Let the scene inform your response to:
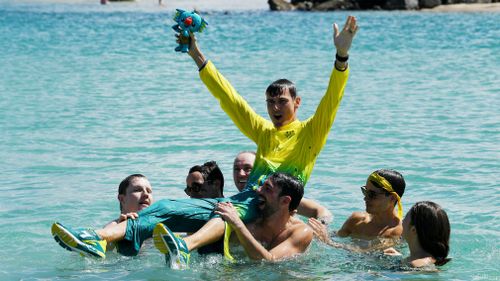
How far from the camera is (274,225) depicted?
24.9 feet

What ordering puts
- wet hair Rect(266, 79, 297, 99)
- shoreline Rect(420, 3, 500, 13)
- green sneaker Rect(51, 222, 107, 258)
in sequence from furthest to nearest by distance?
shoreline Rect(420, 3, 500, 13), wet hair Rect(266, 79, 297, 99), green sneaker Rect(51, 222, 107, 258)

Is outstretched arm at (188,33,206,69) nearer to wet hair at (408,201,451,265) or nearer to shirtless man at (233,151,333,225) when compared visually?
shirtless man at (233,151,333,225)

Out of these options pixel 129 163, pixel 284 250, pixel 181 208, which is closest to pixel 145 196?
pixel 181 208

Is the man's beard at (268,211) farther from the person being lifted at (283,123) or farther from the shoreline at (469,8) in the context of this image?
the shoreline at (469,8)

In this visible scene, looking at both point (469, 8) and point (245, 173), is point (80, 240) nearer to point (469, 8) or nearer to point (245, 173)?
point (245, 173)

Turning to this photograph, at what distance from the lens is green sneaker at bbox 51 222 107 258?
22.2 ft

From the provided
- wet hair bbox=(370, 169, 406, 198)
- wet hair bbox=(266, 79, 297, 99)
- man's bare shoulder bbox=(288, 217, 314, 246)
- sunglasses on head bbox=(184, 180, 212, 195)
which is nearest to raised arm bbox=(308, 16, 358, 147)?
wet hair bbox=(266, 79, 297, 99)

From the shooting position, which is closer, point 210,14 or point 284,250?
point 284,250

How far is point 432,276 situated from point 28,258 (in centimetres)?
347

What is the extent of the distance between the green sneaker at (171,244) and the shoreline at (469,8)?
43532 millimetres

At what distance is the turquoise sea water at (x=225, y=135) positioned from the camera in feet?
26.2

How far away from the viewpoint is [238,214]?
24.3ft

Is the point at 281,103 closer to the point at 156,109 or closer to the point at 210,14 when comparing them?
the point at 156,109

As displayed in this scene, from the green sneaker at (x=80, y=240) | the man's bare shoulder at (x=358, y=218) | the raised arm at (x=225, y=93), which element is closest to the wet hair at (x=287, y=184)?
the raised arm at (x=225, y=93)
